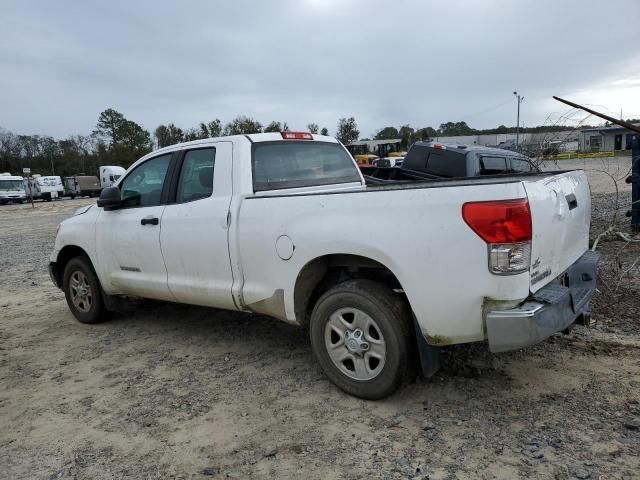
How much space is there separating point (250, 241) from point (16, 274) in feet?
23.4

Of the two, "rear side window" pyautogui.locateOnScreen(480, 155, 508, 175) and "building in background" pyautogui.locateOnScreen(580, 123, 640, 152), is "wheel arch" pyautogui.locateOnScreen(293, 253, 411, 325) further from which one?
"rear side window" pyautogui.locateOnScreen(480, 155, 508, 175)

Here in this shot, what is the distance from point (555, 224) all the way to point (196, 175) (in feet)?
9.57

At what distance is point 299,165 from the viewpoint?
15.1 ft

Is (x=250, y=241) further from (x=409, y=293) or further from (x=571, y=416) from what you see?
(x=571, y=416)

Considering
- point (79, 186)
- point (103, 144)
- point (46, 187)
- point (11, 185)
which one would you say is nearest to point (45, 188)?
point (46, 187)

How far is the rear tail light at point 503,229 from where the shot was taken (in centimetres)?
273

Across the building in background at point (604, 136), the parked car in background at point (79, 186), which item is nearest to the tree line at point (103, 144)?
the parked car in background at point (79, 186)

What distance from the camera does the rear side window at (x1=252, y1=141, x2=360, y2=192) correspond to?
4.32 metres

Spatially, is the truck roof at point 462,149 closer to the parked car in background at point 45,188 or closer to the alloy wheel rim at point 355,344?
the alloy wheel rim at point 355,344

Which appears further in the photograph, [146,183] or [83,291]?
[83,291]

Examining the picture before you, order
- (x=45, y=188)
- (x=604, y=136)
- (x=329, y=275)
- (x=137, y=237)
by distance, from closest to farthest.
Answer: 1. (x=329, y=275)
2. (x=137, y=237)
3. (x=604, y=136)
4. (x=45, y=188)

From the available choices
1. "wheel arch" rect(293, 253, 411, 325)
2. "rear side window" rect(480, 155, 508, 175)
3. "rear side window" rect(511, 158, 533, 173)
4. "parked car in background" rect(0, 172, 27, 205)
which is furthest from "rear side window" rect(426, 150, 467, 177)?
"parked car in background" rect(0, 172, 27, 205)

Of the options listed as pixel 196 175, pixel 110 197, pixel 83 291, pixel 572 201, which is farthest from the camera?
pixel 83 291

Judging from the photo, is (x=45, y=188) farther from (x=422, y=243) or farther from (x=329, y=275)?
(x=422, y=243)
